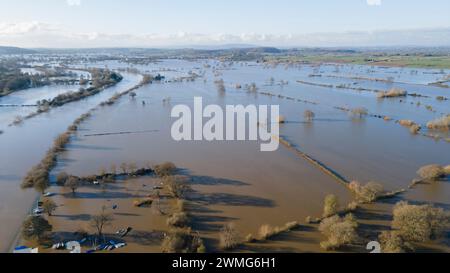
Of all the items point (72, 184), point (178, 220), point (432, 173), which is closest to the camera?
point (178, 220)

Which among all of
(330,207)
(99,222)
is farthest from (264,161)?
(99,222)

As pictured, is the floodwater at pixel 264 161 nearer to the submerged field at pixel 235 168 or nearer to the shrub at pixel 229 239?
the submerged field at pixel 235 168

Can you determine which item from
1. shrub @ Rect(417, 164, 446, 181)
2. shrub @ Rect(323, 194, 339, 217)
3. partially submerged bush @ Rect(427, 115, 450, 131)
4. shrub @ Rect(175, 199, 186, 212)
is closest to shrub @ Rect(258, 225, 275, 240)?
shrub @ Rect(323, 194, 339, 217)

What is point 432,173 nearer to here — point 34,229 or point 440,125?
point 440,125

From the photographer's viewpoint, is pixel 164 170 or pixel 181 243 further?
pixel 164 170

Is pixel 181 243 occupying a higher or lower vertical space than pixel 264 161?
lower
